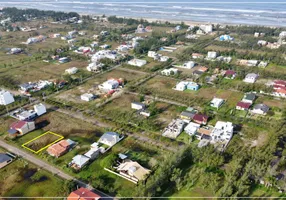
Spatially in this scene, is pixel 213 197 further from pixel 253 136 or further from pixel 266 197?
pixel 253 136

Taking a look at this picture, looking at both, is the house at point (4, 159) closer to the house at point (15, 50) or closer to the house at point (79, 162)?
the house at point (79, 162)

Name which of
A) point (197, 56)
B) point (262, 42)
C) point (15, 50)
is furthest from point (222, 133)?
point (15, 50)

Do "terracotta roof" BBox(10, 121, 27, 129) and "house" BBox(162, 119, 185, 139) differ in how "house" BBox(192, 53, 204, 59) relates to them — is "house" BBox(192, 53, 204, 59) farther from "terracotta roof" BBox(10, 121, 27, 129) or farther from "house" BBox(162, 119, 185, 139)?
"terracotta roof" BBox(10, 121, 27, 129)

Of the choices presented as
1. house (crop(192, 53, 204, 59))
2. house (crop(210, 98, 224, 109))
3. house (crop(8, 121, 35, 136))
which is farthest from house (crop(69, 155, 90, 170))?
house (crop(192, 53, 204, 59))

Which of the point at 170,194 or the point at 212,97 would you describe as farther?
the point at 212,97

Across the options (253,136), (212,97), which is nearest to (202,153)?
(253,136)
